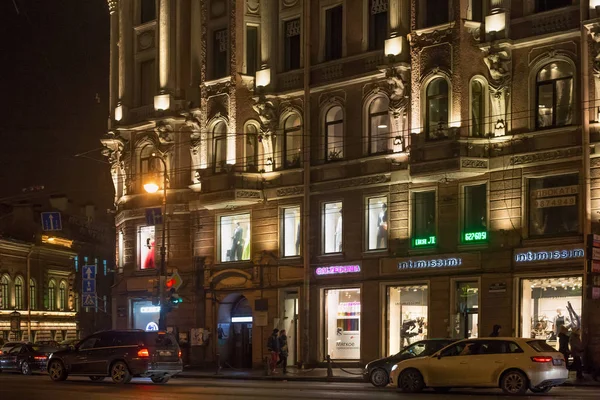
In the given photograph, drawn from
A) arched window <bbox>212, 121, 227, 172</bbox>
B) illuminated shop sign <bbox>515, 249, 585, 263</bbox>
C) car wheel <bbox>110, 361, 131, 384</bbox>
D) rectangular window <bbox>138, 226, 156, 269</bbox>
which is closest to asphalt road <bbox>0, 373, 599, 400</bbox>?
car wheel <bbox>110, 361, 131, 384</bbox>

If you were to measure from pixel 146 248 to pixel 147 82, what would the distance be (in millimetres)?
8359

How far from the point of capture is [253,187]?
1981 inches

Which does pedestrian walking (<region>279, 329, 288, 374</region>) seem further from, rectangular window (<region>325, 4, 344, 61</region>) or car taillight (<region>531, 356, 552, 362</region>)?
car taillight (<region>531, 356, 552, 362</region>)

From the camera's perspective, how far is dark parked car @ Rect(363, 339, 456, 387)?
3309 centimetres

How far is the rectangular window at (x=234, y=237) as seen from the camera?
51.5 meters

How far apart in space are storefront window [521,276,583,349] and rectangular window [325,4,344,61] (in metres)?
13.7

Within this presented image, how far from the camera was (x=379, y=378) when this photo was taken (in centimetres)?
3466

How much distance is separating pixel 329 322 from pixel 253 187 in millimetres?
7049

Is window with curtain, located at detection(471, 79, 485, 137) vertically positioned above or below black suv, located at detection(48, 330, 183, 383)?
above

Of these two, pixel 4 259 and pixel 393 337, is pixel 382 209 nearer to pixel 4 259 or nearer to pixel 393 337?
pixel 393 337

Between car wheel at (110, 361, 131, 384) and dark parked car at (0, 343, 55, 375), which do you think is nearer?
car wheel at (110, 361, 131, 384)

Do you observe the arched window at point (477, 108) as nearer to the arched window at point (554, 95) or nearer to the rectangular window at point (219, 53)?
the arched window at point (554, 95)

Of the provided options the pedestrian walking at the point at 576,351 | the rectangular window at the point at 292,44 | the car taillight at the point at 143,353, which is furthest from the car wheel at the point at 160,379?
the rectangular window at the point at 292,44

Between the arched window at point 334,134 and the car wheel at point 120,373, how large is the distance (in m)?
16.7
